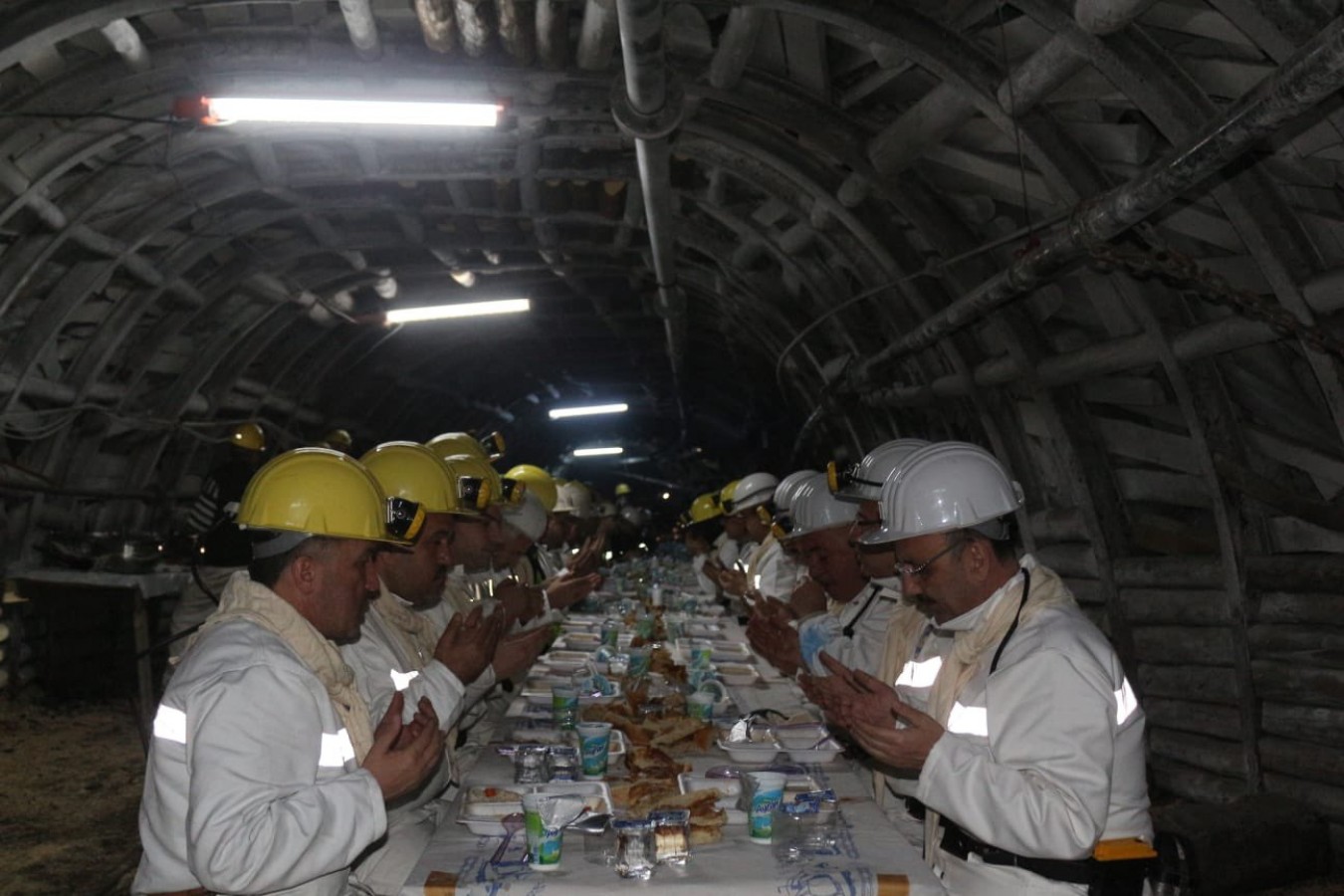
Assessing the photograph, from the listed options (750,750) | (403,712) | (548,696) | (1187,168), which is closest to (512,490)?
(548,696)

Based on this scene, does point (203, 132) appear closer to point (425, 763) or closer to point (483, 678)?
point (483, 678)

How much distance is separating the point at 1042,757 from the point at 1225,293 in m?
2.40

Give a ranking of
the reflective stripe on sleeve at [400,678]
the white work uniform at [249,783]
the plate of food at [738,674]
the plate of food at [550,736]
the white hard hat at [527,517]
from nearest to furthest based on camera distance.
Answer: the white work uniform at [249,783] → the reflective stripe on sleeve at [400,678] → the plate of food at [550,736] → the plate of food at [738,674] → the white hard hat at [527,517]

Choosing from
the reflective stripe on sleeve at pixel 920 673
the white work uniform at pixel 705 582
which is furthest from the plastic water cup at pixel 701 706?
the white work uniform at pixel 705 582

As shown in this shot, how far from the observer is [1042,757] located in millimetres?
2703

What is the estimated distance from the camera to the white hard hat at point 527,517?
7.55m

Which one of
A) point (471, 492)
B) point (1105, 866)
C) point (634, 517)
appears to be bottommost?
point (1105, 866)

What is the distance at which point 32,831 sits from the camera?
657cm

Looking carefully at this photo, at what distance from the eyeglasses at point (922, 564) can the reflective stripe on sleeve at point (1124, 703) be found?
1.95 ft

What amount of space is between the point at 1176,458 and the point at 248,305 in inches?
359

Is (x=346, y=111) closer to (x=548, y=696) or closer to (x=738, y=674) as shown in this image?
(x=548, y=696)

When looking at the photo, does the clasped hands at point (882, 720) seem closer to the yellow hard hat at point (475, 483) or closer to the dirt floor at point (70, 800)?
the yellow hard hat at point (475, 483)

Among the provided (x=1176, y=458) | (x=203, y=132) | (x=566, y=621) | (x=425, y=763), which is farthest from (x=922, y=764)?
(x=203, y=132)

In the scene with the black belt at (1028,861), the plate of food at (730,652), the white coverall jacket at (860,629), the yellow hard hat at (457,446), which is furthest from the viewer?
the plate of food at (730,652)
